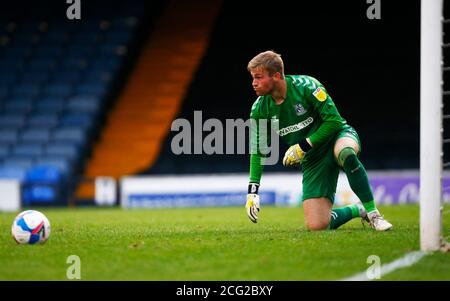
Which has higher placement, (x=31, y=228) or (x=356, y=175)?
(x=356, y=175)

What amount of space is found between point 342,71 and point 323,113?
16.2 m

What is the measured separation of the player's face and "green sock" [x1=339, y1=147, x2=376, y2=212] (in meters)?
1.03

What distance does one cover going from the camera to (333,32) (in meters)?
25.4

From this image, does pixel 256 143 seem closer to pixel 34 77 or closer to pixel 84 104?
pixel 84 104

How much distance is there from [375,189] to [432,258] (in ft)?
42.8

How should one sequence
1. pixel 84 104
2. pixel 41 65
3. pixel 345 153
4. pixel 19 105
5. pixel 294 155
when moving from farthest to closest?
pixel 41 65
pixel 19 105
pixel 84 104
pixel 345 153
pixel 294 155

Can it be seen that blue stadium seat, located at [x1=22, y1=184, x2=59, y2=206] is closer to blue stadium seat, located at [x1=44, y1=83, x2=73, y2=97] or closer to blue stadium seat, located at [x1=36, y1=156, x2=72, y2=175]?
blue stadium seat, located at [x1=36, y1=156, x2=72, y2=175]

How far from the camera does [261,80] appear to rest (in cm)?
873

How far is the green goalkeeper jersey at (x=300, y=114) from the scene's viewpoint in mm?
9000

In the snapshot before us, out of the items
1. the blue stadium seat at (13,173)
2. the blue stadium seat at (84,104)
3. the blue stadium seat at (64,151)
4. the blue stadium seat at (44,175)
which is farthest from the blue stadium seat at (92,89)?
the blue stadium seat at (44,175)

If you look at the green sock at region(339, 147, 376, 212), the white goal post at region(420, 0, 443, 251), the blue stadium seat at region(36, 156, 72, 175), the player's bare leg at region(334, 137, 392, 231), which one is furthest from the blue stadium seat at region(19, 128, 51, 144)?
the white goal post at region(420, 0, 443, 251)

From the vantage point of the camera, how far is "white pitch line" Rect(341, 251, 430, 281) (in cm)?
607

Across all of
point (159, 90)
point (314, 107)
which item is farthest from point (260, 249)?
point (159, 90)

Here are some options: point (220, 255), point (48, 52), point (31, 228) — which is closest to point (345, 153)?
point (220, 255)
